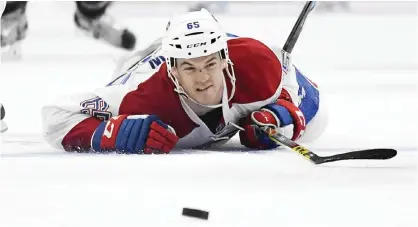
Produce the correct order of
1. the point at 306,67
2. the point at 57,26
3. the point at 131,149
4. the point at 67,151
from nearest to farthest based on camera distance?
the point at 131,149 < the point at 67,151 < the point at 306,67 < the point at 57,26

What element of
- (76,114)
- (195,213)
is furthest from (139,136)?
(195,213)

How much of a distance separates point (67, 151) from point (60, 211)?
1067 mm

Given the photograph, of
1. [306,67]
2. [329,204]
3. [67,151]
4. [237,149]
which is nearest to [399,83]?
[306,67]

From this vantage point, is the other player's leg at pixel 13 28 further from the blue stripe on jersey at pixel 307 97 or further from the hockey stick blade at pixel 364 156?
the hockey stick blade at pixel 364 156

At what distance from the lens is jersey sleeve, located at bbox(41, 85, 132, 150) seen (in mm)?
2713

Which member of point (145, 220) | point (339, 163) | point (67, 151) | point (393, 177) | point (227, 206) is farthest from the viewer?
point (67, 151)

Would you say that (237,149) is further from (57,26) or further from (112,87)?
(57,26)

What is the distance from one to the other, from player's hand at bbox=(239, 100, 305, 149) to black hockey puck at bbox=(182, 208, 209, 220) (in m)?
1.09

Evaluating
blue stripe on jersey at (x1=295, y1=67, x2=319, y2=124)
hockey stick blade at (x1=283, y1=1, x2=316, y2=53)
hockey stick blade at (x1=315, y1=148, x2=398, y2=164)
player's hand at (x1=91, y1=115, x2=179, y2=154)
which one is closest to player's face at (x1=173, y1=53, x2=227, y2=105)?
player's hand at (x1=91, y1=115, x2=179, y2=154)

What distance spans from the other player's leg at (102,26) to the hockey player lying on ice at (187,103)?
8.77ft

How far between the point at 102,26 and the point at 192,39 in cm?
316

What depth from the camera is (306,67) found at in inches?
205

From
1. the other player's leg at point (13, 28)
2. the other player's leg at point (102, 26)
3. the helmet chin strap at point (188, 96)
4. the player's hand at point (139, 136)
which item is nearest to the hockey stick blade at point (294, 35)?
the helmet chin strap at point (188, 96)

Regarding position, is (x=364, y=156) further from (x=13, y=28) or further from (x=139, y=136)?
(x=13, y=28)
